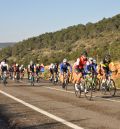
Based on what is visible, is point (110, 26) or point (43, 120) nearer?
point (43, 120)

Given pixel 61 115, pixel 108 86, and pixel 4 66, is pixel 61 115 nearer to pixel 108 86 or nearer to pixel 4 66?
pixel 108 86

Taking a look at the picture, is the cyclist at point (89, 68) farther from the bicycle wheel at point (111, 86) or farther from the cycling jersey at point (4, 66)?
the cycling jersey at point (4, 66)

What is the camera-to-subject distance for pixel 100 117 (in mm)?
12188

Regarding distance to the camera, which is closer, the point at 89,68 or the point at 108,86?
the point at 89,68

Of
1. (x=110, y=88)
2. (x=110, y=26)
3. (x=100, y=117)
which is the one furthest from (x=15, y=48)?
(x=100, y=117)

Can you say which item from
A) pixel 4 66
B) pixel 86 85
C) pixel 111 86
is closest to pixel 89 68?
pixel 86 85

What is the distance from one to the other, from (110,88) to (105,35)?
60961 millimetres

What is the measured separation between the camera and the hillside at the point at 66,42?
249 ft

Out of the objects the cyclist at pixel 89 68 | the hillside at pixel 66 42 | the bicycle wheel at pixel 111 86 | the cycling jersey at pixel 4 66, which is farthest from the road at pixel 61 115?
the hillside at pixel 66 42

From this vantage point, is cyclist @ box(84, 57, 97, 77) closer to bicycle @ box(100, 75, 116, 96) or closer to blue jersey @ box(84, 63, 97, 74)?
blue jersey @ box(84, 63, 97, 74)

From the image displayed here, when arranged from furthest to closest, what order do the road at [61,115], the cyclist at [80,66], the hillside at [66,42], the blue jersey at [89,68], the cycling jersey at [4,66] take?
the hillside at [66,42] < the cycling jersey at [4,66] < the blue jersey at [89,68] < the cyclist at [80,66] < the road at [61,115]

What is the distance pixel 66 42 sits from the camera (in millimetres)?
96312

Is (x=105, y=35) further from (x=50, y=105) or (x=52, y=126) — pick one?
(x=52, y=126)

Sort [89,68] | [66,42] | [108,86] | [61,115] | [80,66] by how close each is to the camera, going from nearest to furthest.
Result: [61,115] < [80,66] < [89,68] < [108,86] < [66,42]
